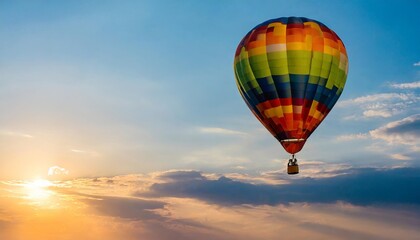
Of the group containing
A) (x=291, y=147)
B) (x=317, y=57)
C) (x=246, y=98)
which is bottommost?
(x=291, y=147)

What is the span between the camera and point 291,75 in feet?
186

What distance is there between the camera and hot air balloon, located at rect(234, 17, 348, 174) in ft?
186

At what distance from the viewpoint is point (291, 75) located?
186ft

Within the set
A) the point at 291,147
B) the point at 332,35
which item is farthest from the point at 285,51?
the point at 291,147

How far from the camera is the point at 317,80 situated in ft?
187

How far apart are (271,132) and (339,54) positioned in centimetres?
1065

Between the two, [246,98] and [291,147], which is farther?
[246,98]

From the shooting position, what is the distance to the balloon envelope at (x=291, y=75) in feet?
186

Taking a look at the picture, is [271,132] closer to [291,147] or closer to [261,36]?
[291,147]

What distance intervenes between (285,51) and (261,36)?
9.76ft

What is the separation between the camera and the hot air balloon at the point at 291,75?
56.6m

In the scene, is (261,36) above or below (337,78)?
above

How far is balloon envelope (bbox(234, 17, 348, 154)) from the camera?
5656 cm

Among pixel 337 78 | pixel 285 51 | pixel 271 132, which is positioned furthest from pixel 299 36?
pixel 271 132
